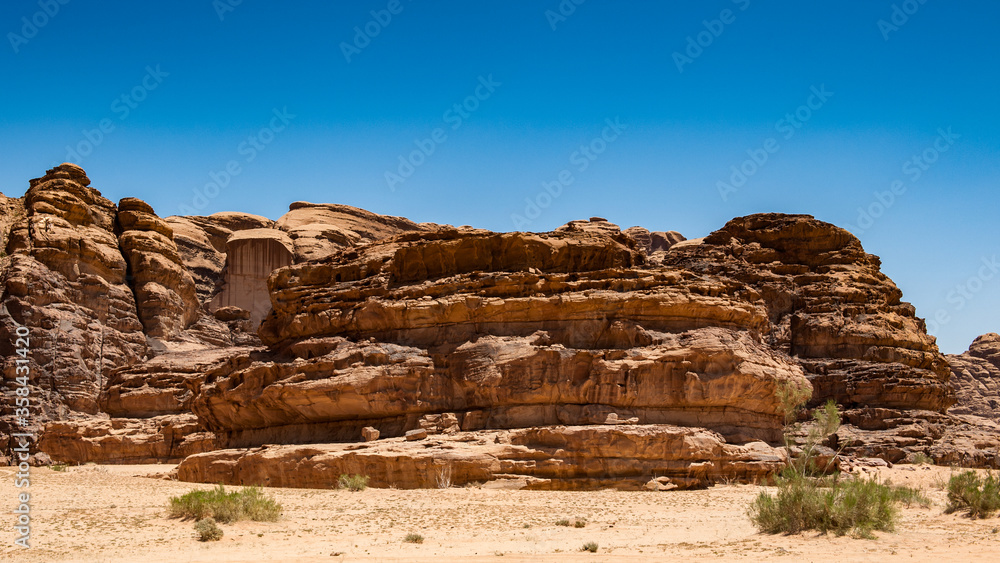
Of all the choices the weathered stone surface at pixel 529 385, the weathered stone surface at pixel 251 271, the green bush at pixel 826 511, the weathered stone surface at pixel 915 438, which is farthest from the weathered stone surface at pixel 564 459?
the weathered stone surface at pixel 251 271

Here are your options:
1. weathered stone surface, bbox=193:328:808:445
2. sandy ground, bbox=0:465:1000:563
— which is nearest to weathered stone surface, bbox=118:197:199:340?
weathered stone surface, bbox=193:328:808:445

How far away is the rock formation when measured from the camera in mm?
→ 25672

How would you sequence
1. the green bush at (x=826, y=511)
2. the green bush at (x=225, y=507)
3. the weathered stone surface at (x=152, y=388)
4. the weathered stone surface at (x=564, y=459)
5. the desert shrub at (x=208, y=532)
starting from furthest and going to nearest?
the weathered stone surface at (x=152, y=388), the weathered stone surface at (x=564, y=459), the green bush at (x=225, y=507), the green bush at (x=826, y=511), the desert shrub at (x=208, y=532)

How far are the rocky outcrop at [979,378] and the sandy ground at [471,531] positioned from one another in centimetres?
6192

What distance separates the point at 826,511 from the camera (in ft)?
54.4

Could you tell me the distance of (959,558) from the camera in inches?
556

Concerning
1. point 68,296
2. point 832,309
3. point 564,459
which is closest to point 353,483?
point 564,459

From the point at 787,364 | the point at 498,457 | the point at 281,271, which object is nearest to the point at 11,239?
the point at 281,271

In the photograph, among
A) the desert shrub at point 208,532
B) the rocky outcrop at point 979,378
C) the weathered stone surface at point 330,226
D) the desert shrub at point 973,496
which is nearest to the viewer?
the desert shrub at point 208,532

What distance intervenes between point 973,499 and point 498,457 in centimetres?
1146

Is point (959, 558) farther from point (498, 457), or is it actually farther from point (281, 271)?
point (281, 271)

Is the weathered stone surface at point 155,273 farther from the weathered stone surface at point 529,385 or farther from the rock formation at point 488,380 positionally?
the weathered stone surface at point 529,385

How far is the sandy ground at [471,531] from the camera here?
14609 millimetres

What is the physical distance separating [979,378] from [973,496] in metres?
73.3
